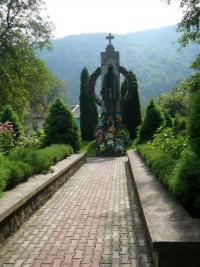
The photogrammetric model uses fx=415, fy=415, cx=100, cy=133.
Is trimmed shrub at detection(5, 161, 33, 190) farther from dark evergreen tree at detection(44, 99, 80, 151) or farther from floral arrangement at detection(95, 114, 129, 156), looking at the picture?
floral arrangement at detection(95, 114, 129, 156)

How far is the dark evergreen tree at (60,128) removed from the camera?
54.9 ft

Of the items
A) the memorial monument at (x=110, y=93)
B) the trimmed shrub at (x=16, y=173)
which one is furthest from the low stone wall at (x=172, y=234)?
the memorial monument at (x=110, y=93)

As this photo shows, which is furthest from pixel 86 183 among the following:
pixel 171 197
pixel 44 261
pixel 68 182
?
pixel 44 261

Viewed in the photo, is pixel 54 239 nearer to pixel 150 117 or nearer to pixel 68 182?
pixel 68 182

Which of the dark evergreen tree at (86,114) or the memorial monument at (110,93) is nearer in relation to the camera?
the memorial monument at (110,93)

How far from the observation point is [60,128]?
1684 cm

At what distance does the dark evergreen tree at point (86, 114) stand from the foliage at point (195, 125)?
98.7 feet

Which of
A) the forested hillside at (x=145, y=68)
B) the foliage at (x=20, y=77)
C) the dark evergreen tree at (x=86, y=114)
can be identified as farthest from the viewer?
the forested hillside at (x=145, y=68)

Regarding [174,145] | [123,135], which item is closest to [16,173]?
[174,145]

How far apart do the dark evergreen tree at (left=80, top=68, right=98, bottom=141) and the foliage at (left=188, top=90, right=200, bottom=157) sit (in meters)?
30.1

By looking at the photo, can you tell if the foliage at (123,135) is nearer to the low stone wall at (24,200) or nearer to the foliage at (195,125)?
the low stone wall at (24,200)

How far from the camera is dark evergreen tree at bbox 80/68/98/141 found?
117ft

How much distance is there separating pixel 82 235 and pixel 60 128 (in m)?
11.5

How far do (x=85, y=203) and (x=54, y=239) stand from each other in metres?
2.54
